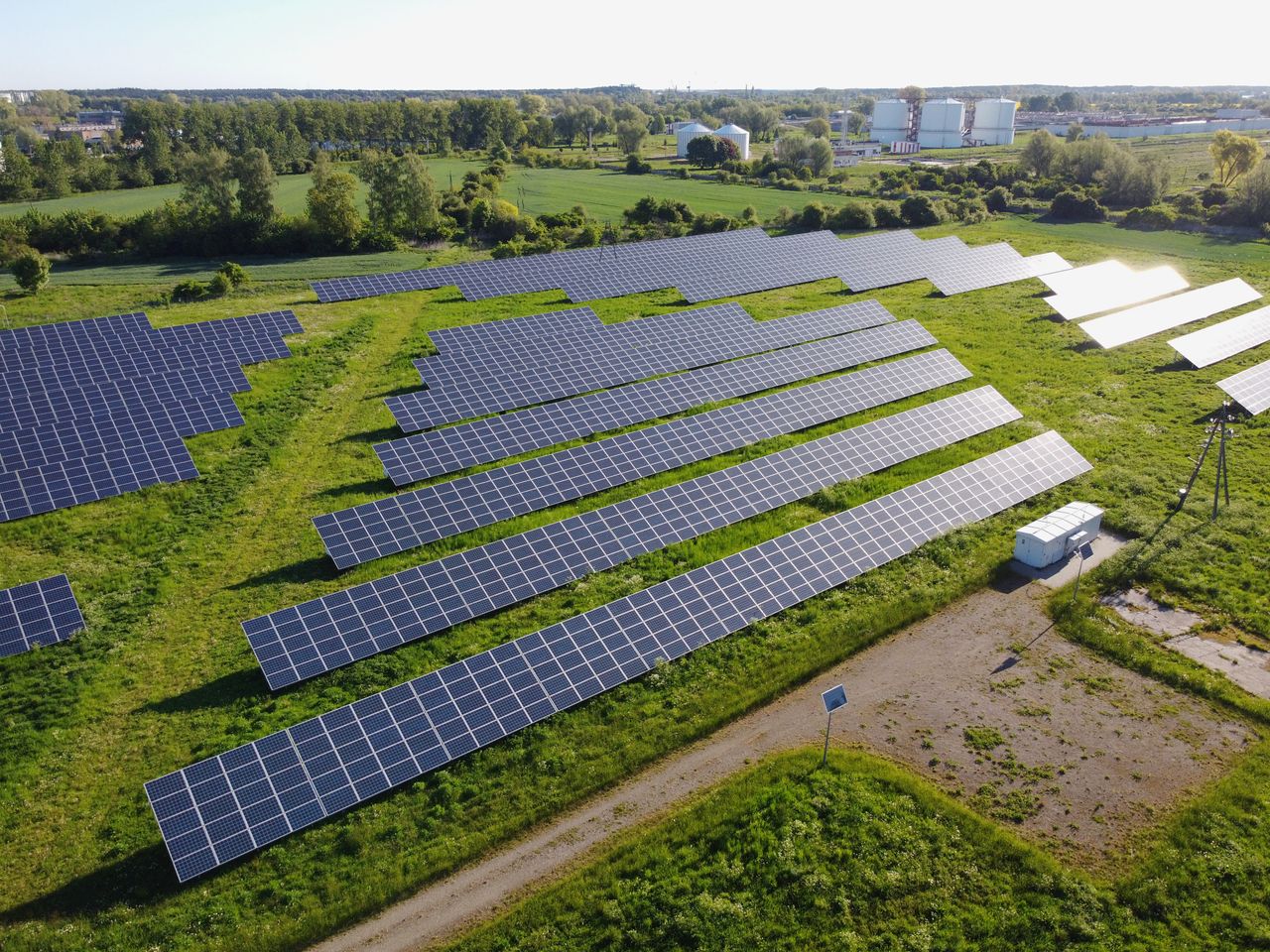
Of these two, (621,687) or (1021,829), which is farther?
(621,687)

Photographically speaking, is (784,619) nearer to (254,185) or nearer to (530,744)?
(530,744)

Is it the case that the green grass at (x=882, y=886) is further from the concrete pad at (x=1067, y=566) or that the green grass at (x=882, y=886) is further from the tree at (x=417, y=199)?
the tree at (x=417, y=199)

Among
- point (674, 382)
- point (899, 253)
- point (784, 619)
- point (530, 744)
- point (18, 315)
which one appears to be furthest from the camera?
point (899, 253)

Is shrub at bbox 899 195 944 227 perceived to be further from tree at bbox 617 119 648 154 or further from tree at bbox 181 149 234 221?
tree at bbox 617 119 648 154

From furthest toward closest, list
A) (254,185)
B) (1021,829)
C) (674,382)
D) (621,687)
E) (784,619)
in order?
(254,185), (674,382), (784,619), (621,687), (1021,829)

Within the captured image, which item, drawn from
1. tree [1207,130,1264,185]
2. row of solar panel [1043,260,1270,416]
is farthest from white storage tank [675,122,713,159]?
row of solar panel [1043,260,1270,416]

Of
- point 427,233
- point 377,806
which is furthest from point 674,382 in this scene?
point 427,233

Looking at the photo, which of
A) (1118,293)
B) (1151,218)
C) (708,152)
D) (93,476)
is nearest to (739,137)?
(708,152)

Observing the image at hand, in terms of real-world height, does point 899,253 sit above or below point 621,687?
above

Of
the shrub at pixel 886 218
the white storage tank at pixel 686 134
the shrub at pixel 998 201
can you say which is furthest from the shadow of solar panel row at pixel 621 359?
the white storage tank at pixel 686 134
